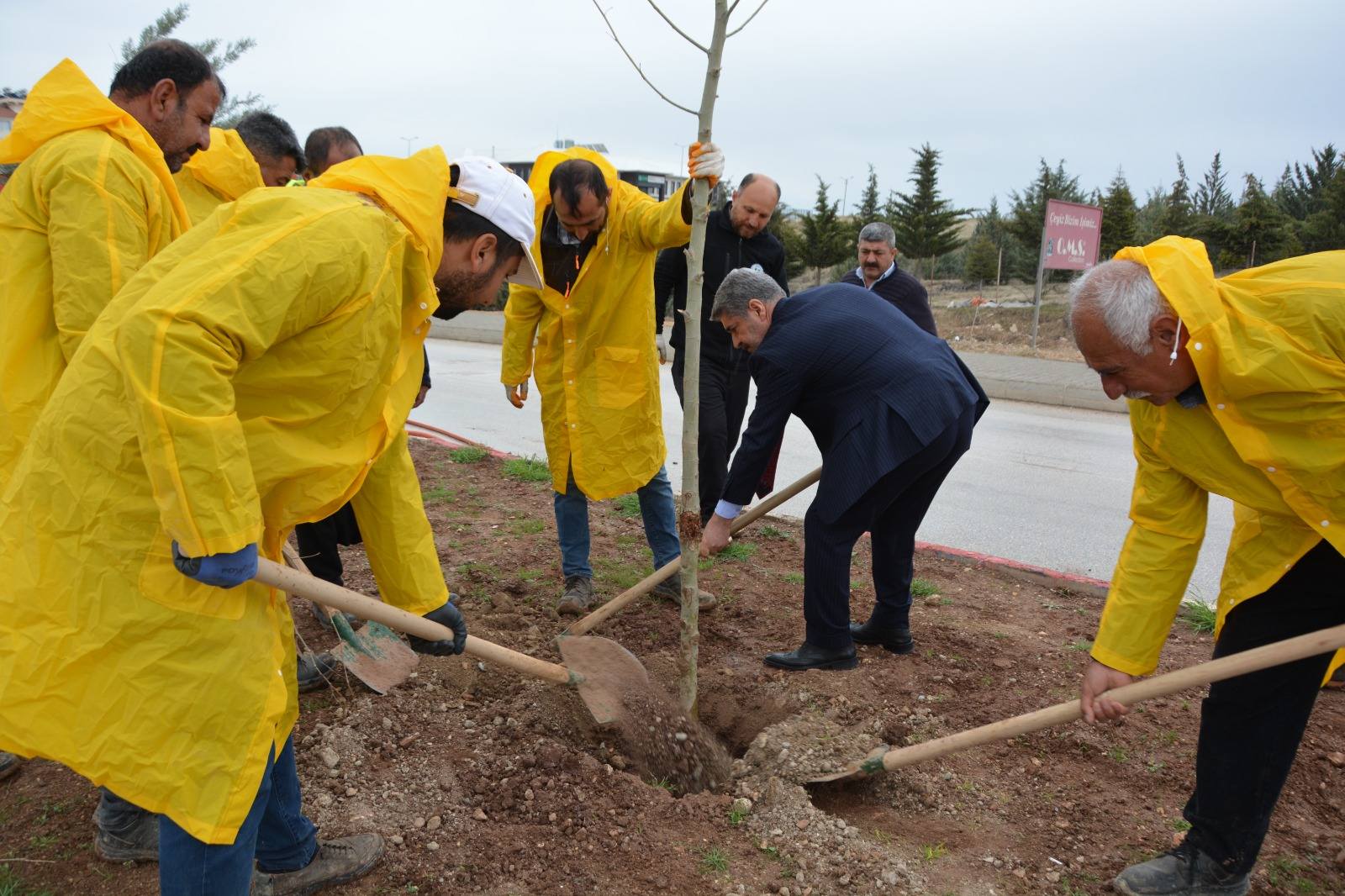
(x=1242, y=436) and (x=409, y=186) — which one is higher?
(x=409, y=186)

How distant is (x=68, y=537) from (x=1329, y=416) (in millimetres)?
2643

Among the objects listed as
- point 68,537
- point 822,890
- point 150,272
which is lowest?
point 822,890

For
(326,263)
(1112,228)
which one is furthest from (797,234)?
(326,263)

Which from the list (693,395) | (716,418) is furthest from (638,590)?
(716,418)

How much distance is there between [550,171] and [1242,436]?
2.98m

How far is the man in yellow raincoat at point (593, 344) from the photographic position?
399 centimetres

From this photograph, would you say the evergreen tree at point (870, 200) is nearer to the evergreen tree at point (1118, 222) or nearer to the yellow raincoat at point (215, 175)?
the evergreen tree at point (1118, 222)

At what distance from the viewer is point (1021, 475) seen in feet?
26.8

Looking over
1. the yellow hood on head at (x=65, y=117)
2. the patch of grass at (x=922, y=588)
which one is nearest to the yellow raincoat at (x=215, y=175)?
the yellow hood on head at (x=65, y=117)

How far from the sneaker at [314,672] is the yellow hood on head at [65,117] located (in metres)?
1.86

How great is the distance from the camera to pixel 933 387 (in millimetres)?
3752

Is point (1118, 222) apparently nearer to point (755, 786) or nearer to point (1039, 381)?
point (1039, 381)

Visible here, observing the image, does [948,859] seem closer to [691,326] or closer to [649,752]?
[649,752]

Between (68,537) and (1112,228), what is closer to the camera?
(68,537)
